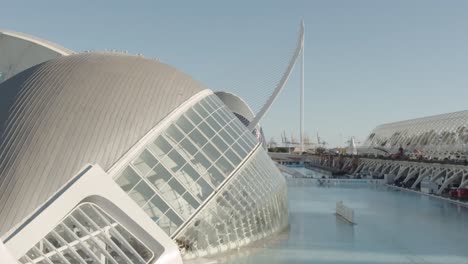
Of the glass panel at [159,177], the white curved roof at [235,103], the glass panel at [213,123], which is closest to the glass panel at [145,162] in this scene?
the glass panel at [159,177]

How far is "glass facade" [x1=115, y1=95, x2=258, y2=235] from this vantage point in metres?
13.7

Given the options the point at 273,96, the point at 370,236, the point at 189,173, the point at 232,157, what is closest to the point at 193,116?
the point at 232,157

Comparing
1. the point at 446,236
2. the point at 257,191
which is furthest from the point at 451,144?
the point at 257,191

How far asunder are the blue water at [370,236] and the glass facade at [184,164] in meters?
1.99

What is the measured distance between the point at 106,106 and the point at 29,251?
854 cm

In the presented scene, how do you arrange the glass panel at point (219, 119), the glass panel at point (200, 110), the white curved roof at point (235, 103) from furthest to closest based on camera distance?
the white curved roof at point (235, 103) < the glass panel at point (219, 119) < the glass panel at point (200, 110)

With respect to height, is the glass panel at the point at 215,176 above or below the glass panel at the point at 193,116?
below

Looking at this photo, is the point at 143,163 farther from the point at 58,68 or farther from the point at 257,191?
the point at 58,68

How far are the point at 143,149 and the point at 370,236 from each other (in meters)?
9.38

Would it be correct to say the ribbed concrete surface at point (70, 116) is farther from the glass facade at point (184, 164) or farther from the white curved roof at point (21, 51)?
the white curved roof at point (21, 51)

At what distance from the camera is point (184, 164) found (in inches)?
601

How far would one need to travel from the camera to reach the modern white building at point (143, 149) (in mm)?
13438

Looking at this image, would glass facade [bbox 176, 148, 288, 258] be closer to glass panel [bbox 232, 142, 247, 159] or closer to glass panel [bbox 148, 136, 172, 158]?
glass panel [bbox 232, 142, 247, 159]

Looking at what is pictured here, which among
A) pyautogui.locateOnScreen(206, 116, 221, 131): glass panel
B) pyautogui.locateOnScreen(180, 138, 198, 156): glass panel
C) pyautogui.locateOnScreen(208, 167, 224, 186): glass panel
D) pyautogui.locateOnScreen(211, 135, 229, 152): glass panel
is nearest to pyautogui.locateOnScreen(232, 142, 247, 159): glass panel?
pyautogui.locateOnScreen(211, 135, 229, 152): glass panel
